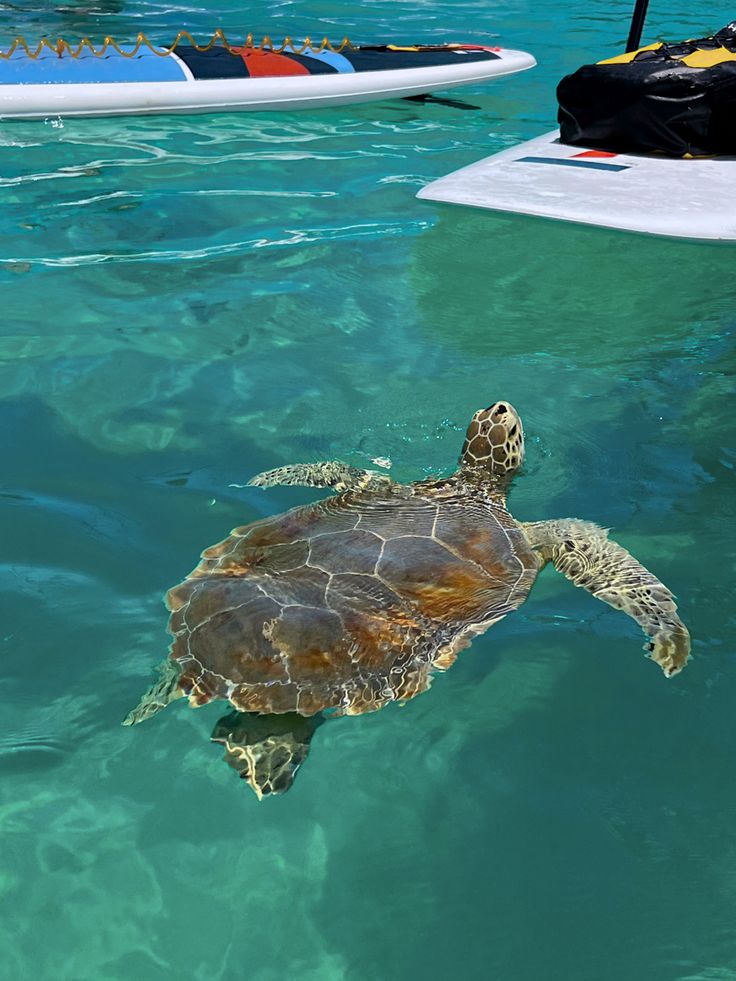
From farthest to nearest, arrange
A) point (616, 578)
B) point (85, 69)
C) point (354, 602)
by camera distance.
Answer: point (85, 69) < point (616, 578) < point (354, 602)

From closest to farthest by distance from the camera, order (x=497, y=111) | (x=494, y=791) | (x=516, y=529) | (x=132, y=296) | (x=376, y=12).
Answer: (x=494, y=791), (x=516, y=529), (x=132, y=296), (x=497, y=111), (x=376, y=12)

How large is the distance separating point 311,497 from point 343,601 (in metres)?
1.21

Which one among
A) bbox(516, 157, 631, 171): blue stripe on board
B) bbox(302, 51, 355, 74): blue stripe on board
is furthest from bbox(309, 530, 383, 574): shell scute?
bbox(302, 51, 355, 74): blue stripe on board

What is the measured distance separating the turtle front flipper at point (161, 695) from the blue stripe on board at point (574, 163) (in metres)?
6.09

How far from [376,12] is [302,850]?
17.1 m

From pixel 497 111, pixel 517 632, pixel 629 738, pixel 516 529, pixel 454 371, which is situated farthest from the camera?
pixel 497 111

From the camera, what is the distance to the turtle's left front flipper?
11.2 feet

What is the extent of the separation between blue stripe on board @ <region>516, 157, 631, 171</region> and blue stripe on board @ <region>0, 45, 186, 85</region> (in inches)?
182

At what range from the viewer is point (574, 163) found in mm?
7836

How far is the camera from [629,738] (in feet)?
10.5

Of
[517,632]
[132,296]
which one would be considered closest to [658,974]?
[517,632]

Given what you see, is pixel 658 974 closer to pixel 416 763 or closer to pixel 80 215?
pixel 416 763

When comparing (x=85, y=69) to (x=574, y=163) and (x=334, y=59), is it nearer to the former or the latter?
(x=334, y=59)

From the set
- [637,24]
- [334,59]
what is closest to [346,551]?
[637,24]
